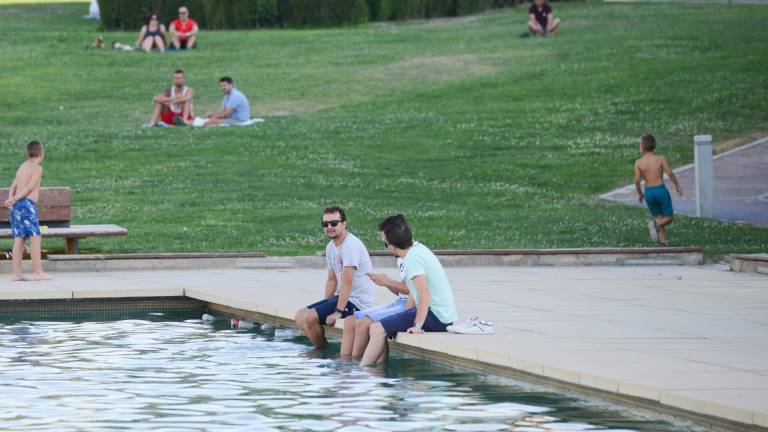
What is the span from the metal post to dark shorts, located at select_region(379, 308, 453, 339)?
41.1 feet

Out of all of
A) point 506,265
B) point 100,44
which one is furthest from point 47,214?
point 100,44

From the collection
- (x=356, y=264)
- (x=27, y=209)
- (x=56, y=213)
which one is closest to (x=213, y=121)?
(x=56, y=213)

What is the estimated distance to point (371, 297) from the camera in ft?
45.4

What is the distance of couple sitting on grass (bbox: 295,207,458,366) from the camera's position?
42.0ft

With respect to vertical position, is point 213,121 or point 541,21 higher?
point 541,21

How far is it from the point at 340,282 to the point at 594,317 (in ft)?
8.45

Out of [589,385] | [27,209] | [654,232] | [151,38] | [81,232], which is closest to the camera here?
[589,385]

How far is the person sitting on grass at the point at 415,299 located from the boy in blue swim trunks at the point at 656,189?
32.0 ft

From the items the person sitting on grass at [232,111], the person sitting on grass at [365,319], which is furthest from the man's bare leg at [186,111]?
the person sitting on grass at [365,319]

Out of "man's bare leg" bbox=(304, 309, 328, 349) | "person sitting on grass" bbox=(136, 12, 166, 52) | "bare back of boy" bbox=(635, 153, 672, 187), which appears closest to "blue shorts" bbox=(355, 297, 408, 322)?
"man's bare leg" bbox=(304, 309, 328, 349)

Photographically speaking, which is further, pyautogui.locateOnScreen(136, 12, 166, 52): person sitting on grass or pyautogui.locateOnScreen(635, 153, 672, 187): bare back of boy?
pyautogui.locateOnScreen(136, 12, 166, 52): person sitting on grass

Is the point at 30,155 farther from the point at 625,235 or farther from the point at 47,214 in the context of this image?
the point at 625,235

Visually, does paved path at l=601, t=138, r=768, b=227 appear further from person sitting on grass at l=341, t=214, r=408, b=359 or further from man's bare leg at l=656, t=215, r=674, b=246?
person sitting on grass at l=341, t=214, r=408, b=359

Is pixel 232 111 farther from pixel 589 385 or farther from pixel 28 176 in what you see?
pixel 589 385
